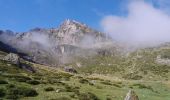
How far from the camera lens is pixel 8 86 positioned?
110 feet

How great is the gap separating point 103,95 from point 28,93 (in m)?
11.0

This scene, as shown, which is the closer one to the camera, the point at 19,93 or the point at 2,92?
the point at 2,92

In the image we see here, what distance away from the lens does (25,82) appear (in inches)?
1602

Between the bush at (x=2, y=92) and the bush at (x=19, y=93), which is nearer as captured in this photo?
the bush at (x=2, y=92)

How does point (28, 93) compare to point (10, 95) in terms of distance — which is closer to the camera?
point (10, 95)

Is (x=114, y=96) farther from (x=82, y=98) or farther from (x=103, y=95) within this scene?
(x=82, y=98)

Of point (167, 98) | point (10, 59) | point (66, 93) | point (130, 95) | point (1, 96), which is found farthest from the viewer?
point (10, 59)

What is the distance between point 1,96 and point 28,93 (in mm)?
3038

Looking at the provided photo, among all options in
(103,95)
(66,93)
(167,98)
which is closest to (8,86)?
(66,93)

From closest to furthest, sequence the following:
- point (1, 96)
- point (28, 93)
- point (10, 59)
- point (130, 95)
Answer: point (130, 95) → point (1, 96) → point (28, 93) → point (10, 59)

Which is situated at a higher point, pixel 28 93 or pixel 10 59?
pixel 10 59

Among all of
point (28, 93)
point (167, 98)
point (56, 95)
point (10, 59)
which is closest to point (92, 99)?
point (56, 95)

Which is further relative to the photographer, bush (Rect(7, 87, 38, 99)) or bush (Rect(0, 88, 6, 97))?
bush (Rect(7, 87, 38, 99))

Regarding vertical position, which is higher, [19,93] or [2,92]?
[2,92]
